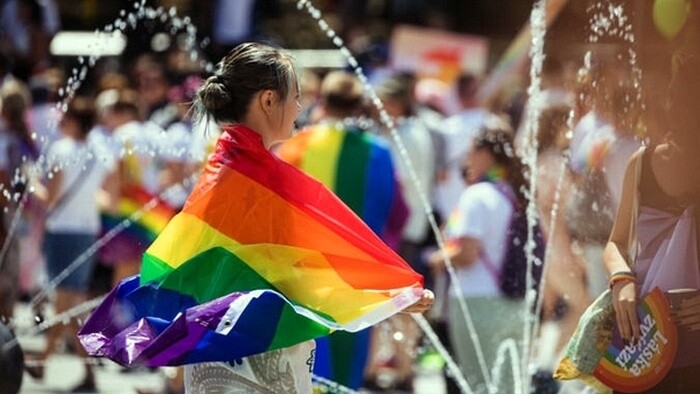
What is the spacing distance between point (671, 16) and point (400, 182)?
5195 mm

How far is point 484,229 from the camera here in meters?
8.20

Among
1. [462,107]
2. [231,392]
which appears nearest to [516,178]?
[231,392]

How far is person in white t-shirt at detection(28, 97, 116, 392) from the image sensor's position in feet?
36.8

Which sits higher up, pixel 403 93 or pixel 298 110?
pixel 298 110

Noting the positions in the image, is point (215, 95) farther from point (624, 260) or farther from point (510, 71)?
point (510, 71)

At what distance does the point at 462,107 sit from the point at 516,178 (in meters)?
5.28

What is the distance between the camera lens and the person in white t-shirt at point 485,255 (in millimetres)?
8180

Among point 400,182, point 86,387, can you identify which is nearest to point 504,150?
point 400,182

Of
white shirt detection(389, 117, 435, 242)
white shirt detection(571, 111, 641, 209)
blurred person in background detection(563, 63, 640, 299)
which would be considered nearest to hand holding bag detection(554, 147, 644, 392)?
blurred person in background detection(563, 63, 640, 299)

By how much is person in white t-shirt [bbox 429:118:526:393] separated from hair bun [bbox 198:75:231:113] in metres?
3.18

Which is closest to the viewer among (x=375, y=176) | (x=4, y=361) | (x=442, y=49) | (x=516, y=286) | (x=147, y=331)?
(x=147, y=331)

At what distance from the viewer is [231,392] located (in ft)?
16.3

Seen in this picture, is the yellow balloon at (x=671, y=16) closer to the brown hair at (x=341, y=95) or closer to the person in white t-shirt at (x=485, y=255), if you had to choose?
the person in white t-shirt at (x=485, y=255)

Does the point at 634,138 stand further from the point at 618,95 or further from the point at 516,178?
the point at 516,178
